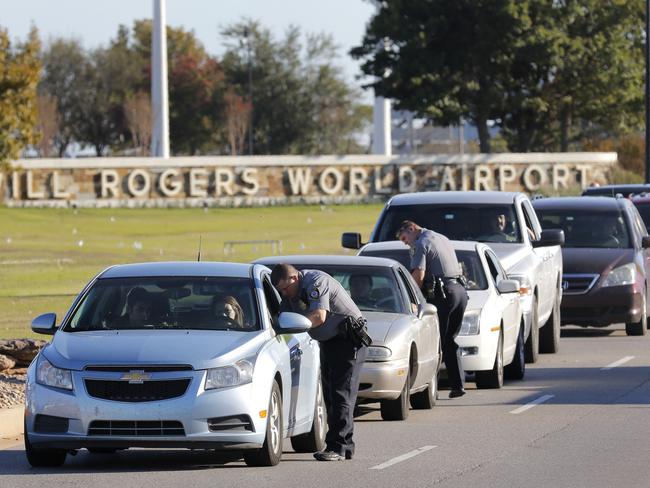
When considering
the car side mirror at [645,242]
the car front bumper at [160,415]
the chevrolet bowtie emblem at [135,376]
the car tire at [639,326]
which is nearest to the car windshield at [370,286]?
the car front bumper at [160,415]

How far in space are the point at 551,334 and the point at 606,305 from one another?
7.62 feet

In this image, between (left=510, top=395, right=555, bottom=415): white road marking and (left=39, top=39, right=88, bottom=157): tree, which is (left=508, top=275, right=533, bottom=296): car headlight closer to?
(left=510, top=395, right=555, bottom=415): white road marking

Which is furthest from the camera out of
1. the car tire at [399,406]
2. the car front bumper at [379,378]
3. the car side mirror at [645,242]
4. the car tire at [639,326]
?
the car tire at [639,326]

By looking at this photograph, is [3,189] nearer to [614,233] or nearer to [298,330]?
[614,233]

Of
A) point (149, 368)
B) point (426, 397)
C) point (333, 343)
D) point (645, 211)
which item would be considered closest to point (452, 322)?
point (426, 397)

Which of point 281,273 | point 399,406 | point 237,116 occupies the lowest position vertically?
point 399,406

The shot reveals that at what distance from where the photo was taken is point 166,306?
12133 mm

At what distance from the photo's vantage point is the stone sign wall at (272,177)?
223 feet

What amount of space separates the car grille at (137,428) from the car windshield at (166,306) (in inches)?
41.3

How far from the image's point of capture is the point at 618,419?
14.7 metres

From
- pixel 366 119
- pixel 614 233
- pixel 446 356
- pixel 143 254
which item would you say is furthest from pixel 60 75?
pixel 446 356

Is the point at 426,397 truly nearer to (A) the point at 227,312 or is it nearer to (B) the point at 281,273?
(A) the point at 227,312

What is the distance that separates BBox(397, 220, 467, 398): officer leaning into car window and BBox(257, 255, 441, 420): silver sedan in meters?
0.59

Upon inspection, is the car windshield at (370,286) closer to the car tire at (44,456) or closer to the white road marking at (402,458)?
the white road marking at (402,458)
